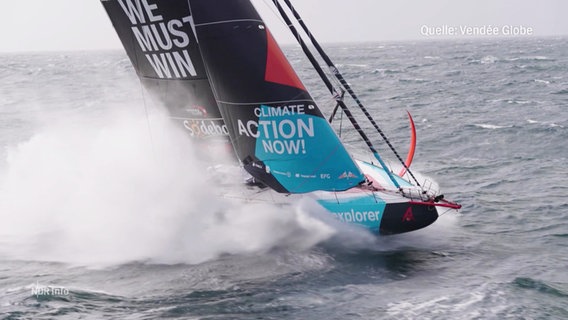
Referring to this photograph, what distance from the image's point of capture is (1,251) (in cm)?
1595

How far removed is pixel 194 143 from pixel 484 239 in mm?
8354

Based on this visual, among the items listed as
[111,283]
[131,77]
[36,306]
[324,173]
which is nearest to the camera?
[36,306]

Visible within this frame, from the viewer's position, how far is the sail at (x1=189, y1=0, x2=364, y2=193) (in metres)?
14.3

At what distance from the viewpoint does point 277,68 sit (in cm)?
1438

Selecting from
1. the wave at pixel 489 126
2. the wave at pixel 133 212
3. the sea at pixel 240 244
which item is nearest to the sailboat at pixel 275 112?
the sea at pixel 240 244

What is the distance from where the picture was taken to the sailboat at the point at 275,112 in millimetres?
14328

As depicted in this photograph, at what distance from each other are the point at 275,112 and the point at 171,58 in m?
4.25

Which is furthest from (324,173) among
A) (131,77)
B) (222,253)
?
(131,77)

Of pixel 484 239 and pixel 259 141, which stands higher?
pixel 259 141

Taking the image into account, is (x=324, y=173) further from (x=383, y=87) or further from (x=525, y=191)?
(x=383, y=87)

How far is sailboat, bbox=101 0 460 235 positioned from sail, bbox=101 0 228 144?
0.04m

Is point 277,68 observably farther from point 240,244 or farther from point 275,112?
point 240,244

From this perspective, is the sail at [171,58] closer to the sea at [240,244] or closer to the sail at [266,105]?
the sea at [240,244]

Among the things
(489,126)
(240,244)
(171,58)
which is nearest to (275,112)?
(240,244)
